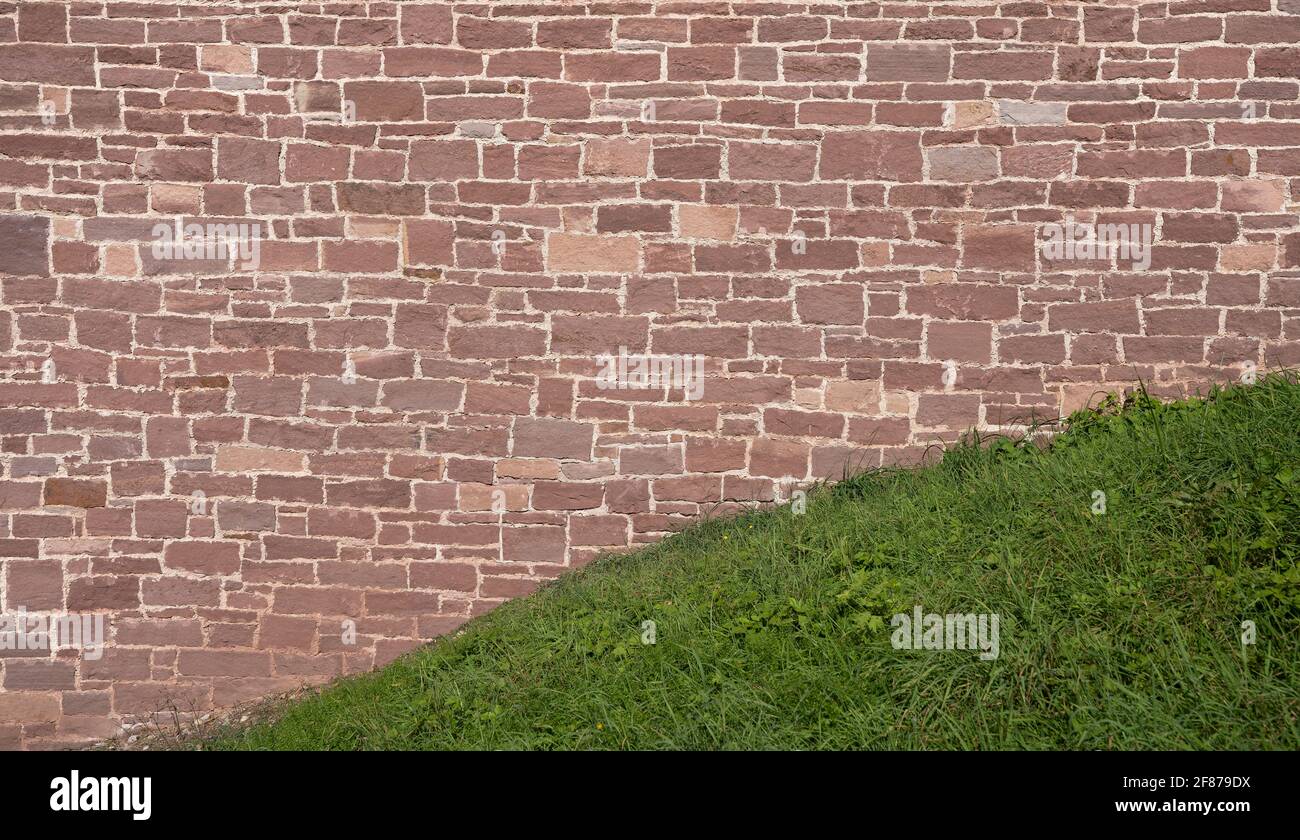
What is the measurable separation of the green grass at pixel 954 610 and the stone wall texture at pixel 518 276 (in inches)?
29.6

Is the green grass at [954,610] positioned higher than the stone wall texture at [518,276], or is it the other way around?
the stone wall texture at [518,276]

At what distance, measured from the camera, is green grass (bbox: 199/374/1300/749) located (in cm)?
346

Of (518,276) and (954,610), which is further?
(518,276)

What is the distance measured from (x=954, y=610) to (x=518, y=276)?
11.7 ft

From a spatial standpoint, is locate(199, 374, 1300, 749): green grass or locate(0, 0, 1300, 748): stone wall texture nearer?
locate(199, 374, 1300, 749): green grass

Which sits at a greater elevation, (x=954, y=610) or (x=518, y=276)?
(x=518, y=276)

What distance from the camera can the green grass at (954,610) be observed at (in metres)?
3.46

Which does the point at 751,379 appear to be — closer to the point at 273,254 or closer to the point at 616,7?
the point at 616,7

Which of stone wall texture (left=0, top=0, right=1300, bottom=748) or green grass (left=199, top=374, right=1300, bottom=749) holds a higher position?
stone wall texture (left=0, top=0, right=1300, bottom=748)

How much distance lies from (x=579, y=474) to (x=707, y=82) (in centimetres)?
280

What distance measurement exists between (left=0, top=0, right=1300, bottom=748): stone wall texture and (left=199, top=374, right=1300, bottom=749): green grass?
29.6 inches

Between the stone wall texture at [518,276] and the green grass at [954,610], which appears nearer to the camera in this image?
the green grass at [954,610]

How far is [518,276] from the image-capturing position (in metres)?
6.02

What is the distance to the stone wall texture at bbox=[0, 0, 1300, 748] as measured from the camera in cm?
584
